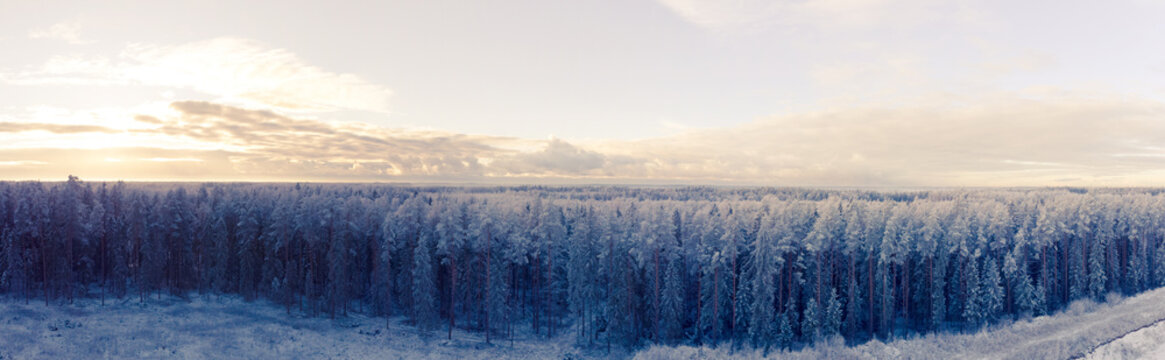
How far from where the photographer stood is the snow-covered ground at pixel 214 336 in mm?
42750

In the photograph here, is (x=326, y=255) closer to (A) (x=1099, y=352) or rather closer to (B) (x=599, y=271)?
(B) (x=599, y=271)

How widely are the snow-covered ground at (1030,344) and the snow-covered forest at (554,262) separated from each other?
19.5 feet

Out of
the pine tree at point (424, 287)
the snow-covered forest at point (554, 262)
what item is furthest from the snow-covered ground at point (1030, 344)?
the pine tree at point (424, 287)

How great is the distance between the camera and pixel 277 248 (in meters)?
60.5

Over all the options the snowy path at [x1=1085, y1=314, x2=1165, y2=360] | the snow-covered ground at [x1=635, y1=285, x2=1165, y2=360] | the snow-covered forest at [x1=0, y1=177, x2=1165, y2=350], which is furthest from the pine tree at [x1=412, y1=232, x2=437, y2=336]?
the snowy path at [x1=1085, y1=314, x2=1165, y2=360]

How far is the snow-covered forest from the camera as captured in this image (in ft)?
175

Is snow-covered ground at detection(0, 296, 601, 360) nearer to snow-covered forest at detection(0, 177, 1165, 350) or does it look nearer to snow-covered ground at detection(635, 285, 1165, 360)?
snow-covered forest at detection(0, 177, 1165, 350)

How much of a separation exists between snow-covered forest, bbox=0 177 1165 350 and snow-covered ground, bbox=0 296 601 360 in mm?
2447

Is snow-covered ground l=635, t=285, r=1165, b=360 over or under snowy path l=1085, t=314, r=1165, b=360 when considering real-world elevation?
under

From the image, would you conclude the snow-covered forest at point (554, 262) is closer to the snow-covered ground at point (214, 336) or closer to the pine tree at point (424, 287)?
the pine tree at point (424, 287)

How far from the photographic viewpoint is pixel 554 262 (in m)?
63.2

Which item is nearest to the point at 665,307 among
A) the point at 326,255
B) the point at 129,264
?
the point at 326,255

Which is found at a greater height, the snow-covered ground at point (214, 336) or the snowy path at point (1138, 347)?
the snowy path at point (1138, 347)

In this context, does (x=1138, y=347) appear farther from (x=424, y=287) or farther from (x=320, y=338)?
(x=320, y=338)
